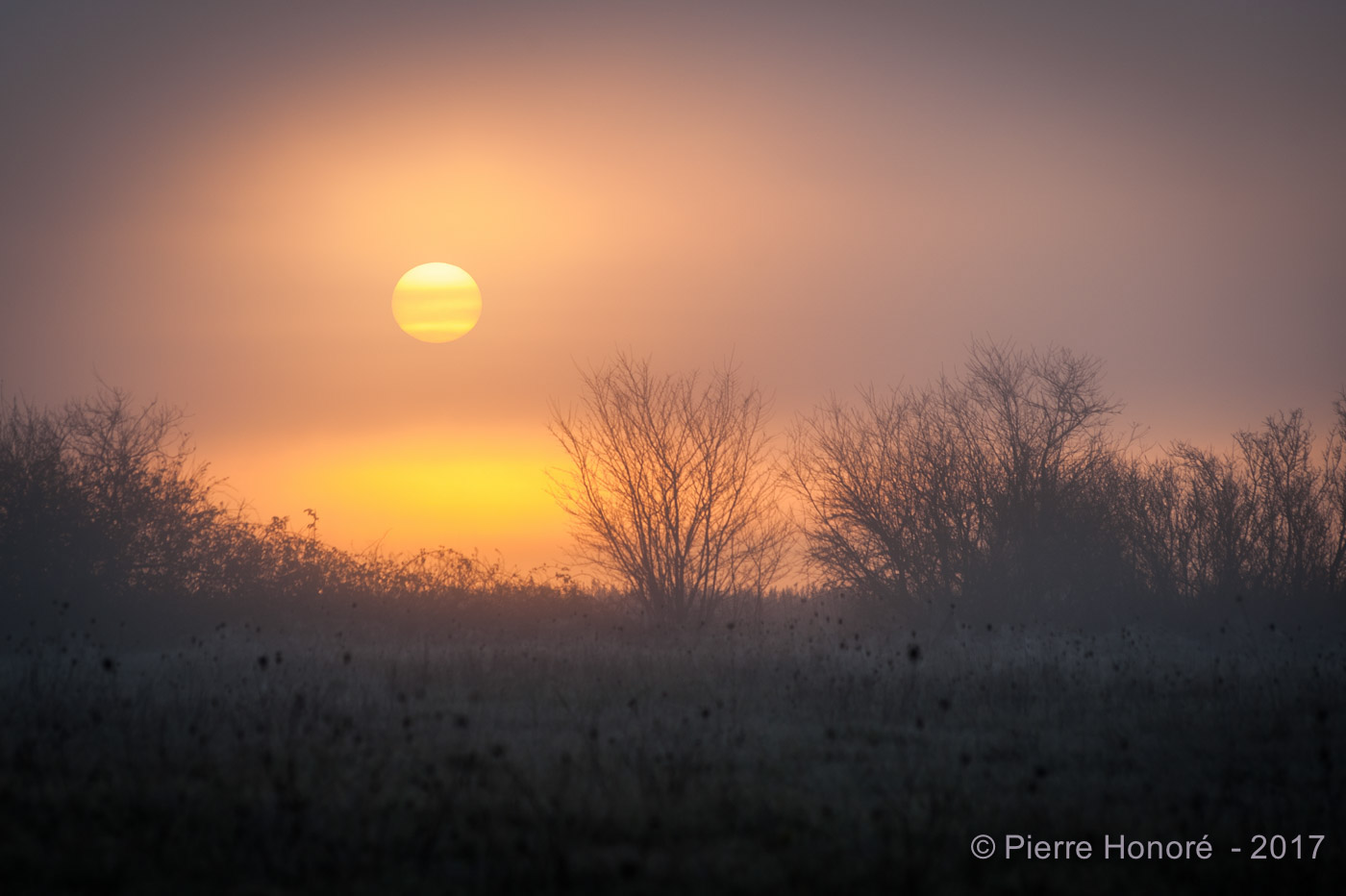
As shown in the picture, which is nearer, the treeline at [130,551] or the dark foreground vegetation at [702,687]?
the dark foreground vegetation at [702,687]

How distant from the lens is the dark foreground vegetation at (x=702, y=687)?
20.8 ft

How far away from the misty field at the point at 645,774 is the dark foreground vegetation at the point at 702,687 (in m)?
0.05

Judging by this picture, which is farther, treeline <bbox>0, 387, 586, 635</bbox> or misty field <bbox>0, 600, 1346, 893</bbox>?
treeline <bbox>0, 387, 586, 635</bbox>

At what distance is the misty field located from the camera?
19.7ft

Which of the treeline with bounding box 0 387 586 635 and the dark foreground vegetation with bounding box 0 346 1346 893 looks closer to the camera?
the dark foreground vegetation with bounding box 0 346 1346 893

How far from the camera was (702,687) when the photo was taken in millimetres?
13688

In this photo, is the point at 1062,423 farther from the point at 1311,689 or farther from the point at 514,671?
the point at 514,671

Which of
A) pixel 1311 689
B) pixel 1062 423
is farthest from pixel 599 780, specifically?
pixel 1062 423

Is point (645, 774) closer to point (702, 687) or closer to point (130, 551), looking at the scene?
point (702, 687)

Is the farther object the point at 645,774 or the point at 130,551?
the point at 130,551

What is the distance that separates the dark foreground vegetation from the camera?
6332 millimetres

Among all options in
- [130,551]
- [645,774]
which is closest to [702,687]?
[645,774]

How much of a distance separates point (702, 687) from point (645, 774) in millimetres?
5448

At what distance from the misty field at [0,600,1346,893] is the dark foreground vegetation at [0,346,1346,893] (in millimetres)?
50
